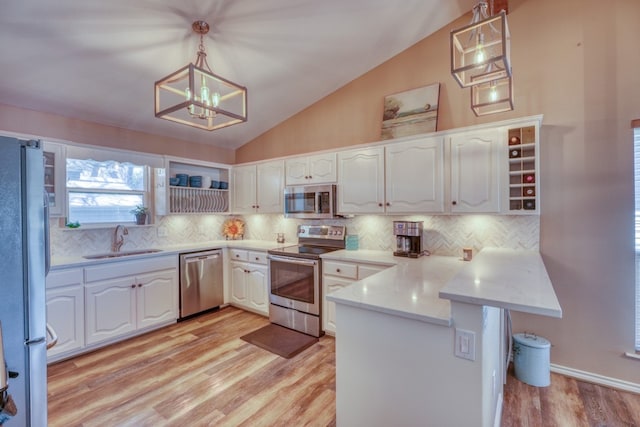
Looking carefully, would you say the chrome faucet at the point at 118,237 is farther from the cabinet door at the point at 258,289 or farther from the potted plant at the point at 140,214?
the cabinet door at the point at 258,289

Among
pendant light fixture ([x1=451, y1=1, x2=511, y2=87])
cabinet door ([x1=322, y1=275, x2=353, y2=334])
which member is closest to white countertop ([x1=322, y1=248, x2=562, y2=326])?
cabinet door ([x1=322, y1=275, x2=353, y2=334])

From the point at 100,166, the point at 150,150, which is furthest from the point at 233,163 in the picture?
the point at 100,166

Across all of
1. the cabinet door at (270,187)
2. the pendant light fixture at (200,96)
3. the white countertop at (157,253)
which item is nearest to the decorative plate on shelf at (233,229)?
the white countertop at (157,253)

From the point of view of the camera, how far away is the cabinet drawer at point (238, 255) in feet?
13.7

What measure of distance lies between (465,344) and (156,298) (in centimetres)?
349

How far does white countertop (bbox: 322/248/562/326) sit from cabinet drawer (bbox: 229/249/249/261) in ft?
7.83

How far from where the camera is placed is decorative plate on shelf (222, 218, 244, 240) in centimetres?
492

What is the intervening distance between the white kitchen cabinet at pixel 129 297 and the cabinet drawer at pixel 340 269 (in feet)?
6.49

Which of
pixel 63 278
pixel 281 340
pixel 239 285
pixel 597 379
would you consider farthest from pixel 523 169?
pixel 63 278

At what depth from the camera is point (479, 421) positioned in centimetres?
132

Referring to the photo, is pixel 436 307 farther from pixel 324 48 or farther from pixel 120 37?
pixel 120 37

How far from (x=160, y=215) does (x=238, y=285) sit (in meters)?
1.44

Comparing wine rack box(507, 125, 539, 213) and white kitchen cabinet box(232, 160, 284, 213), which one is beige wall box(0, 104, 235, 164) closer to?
white kitchen cabinet box(232, 160, 284, 213)

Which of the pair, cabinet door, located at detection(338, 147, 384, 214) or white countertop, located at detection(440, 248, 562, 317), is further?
cabinet door, located at detection(338, 147, 384, 214)
